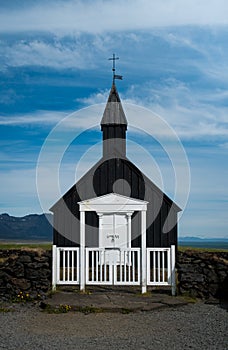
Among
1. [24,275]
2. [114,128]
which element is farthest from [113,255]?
[114,128]

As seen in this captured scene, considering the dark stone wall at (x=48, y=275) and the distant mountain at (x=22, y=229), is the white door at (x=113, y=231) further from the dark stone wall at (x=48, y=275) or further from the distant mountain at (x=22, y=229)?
the distant mountain at (x=22, y=229)

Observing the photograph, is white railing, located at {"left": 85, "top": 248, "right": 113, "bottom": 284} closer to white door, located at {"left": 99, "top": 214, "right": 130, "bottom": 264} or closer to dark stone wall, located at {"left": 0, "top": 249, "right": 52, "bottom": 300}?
dark stone wall, located at {"left": 0, "top": 249, "right": 52, "bottom": 300}

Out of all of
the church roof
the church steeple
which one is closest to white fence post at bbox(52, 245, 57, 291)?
the church steeple

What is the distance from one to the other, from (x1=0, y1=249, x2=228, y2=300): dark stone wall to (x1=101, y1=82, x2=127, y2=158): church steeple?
28.5 feet

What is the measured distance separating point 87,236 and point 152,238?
2843 mm

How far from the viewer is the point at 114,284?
55.4ft

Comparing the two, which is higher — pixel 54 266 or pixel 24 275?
pixel 54 266

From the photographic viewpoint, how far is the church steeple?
24.1m

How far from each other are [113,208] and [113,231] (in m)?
1.88

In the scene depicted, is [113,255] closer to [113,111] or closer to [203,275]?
[203,275]

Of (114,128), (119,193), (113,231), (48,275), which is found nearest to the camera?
(48,275)

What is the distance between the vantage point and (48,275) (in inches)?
636

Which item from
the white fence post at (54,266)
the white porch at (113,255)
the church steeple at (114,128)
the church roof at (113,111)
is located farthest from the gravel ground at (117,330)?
the church roof at (113,111)

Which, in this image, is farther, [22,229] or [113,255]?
[22,229]
